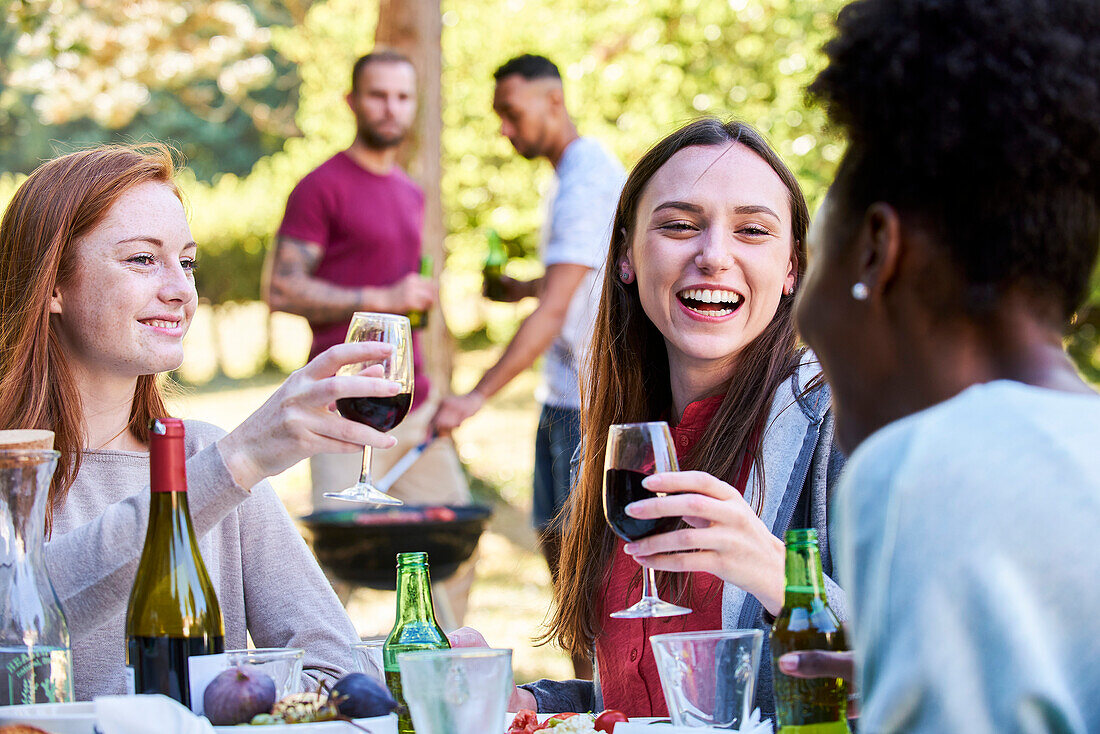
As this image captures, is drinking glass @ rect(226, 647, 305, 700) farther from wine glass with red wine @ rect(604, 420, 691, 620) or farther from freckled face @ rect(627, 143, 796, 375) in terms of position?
freckled face @ rect(627, 143, 796, 375)

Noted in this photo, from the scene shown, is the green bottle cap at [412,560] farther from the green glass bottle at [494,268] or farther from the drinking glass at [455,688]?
the green glass bottle at [494,268]

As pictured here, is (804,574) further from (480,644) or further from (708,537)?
(480,644)

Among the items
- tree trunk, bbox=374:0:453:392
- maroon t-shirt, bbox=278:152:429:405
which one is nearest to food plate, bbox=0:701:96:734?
maroon t-shirt, bbox=278:152:429:405

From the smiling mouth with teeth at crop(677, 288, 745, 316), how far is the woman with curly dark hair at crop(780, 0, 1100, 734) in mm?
1160

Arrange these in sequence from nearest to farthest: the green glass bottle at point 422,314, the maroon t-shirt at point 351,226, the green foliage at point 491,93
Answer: the maroon t-shirt at point 351,226 < the green glass bottle at point 422,314 < the green foliage at point 491,93

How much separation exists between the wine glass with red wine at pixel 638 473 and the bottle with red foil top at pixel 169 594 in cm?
58

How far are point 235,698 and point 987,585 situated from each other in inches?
36.4

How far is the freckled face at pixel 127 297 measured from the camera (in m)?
2.22

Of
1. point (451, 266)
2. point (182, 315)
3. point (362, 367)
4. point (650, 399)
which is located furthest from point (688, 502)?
point (451, 266)

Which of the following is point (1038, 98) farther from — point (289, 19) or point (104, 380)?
point (289, 19)

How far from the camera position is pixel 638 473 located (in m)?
1.56

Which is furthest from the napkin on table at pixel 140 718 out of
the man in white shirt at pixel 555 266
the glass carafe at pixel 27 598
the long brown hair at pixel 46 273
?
the man in white shirt at pixel 555 266

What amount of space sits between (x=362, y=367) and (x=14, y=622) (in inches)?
25.0

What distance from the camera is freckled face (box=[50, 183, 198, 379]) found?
7.28 ft
